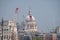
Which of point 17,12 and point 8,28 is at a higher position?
point 17,12

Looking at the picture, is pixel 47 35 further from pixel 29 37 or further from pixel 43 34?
pixel 29 37

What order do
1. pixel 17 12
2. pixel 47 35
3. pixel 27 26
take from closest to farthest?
1. pixel 17 12
2. pixel 47 35
3. pixel 27 26

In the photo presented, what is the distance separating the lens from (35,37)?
13.6ft

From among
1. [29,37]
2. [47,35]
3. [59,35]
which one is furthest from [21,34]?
[59,35]

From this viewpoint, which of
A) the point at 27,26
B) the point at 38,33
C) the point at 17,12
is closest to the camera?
the point at 17,12

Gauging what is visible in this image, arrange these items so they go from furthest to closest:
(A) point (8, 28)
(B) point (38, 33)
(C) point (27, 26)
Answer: (C) point (27, 26)
(A) point (8, 28)
(B) point (38, 33)

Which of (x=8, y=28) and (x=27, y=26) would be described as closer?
(x=8, y=28)

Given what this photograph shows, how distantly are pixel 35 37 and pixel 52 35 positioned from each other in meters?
0.37

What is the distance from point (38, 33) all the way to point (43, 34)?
25 centimetres

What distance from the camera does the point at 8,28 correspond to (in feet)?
15.4

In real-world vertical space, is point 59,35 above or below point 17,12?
below

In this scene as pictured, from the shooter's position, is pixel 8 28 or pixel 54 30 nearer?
pixel 54 30

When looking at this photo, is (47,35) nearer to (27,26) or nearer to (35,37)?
(35,37)

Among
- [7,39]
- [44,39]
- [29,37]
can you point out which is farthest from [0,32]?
[44,39]
